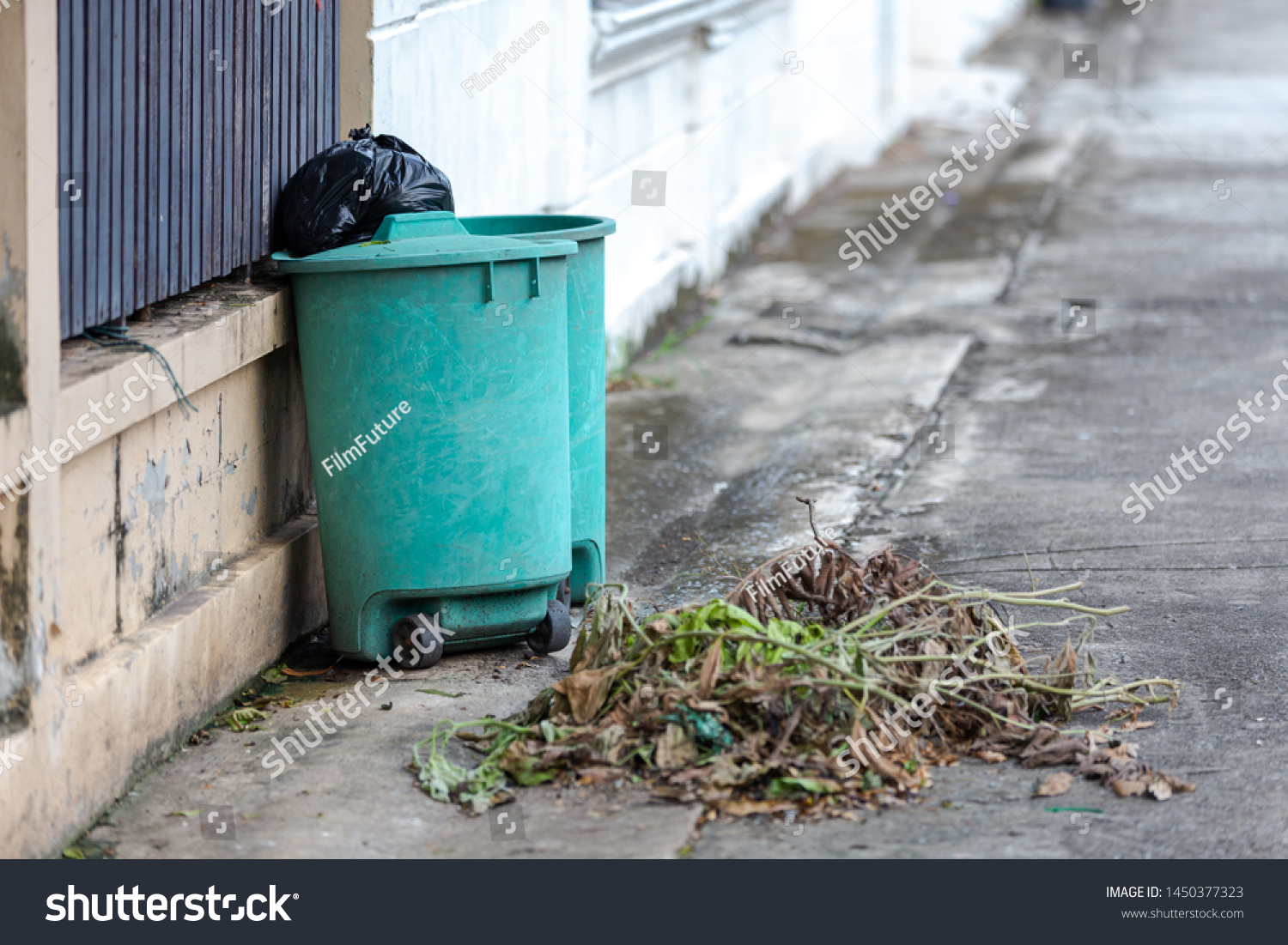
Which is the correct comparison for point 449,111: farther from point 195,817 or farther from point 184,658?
point 195,817

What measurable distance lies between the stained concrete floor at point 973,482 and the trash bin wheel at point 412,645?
0.27 feet

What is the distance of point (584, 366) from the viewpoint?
435 centimetres

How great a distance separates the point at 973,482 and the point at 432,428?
2.69m

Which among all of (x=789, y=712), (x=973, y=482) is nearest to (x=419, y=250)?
(x=789, y=712)

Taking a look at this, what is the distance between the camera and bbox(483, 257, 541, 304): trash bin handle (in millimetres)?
3734

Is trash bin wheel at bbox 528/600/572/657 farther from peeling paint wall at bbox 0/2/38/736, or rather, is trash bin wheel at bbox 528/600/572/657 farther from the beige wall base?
peeling paint wall at bbox 0/2/38/736

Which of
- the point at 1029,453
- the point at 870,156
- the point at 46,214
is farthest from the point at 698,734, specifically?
the point at 870,156

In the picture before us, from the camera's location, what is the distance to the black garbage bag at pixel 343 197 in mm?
4105

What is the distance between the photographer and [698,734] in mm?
3268

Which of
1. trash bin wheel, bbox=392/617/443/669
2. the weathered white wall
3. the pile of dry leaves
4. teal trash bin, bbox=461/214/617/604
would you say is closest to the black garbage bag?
teal trash bin, bbox=461/214/617/604

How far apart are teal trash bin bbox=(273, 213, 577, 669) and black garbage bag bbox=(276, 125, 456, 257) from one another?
150 mm
